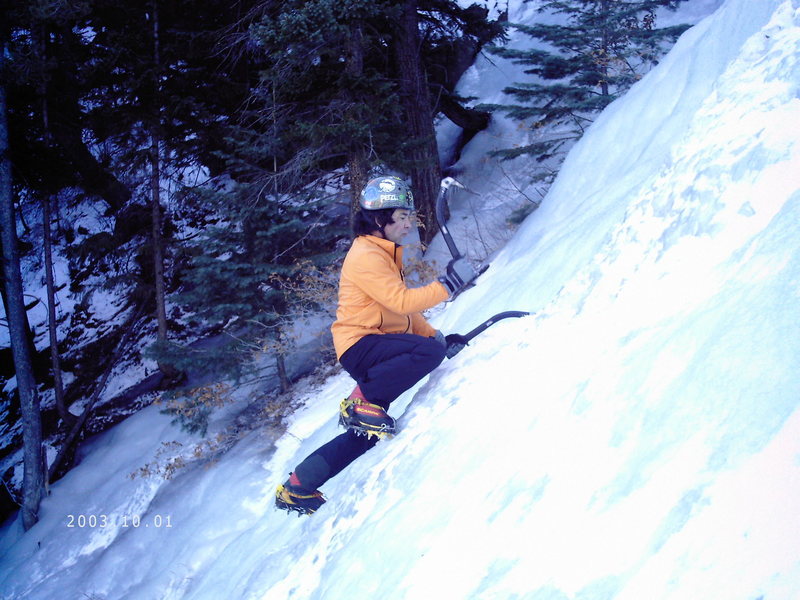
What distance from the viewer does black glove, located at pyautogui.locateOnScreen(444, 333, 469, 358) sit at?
3578mm

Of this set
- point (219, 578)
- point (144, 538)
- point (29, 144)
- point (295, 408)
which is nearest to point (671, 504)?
point (219, 578)

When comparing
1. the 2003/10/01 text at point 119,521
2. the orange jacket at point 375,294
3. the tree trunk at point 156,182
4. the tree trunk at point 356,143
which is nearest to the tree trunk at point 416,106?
the tree trunk at point 356,143

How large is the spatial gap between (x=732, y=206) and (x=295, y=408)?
764cm

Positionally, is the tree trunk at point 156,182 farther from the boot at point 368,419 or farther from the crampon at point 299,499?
the boot at point 368,419

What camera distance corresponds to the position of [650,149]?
500 cm

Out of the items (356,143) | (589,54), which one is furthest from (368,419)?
(589,54)

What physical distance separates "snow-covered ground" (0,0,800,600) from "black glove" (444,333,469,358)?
11 cm

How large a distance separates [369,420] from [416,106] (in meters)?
8.96

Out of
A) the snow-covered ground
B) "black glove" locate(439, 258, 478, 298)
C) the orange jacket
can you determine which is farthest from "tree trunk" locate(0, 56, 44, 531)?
"black glove" locate(439, 258, 478, 298)

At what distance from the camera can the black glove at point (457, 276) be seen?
3.03m

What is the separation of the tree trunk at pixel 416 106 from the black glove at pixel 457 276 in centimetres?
739

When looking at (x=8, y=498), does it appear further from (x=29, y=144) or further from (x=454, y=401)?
(x=454, y=401)

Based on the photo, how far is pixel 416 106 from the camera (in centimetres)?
1076

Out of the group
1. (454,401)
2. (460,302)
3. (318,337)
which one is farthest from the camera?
(318,337)
